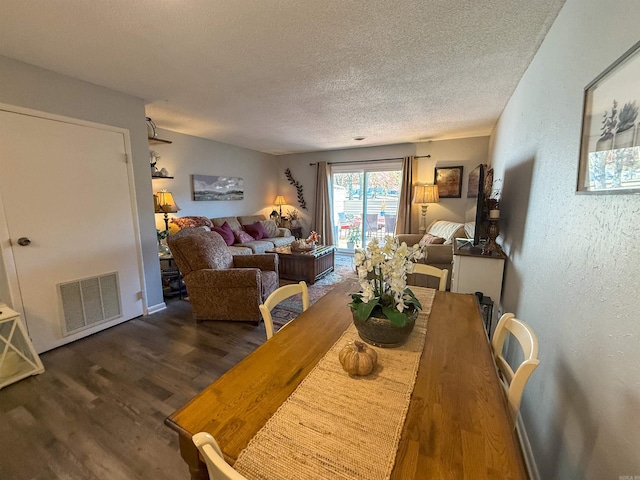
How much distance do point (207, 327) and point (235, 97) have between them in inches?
93.8

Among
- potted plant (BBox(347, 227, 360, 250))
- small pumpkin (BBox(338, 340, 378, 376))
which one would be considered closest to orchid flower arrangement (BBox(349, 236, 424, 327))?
small pumpkin (BBox(338, 340, 378, 376))

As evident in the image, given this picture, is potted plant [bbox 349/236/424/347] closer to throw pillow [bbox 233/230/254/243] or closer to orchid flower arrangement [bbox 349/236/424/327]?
orchid flower arrangement [bbox 349/236/424/327]

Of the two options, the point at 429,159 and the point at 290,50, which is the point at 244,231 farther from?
the point at 429,159

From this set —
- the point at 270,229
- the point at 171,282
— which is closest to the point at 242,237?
the point at 270,229

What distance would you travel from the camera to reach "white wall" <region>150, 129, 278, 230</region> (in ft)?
13.7

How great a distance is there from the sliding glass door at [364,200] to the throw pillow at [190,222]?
2858 mm

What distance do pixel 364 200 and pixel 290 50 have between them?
4.10 m

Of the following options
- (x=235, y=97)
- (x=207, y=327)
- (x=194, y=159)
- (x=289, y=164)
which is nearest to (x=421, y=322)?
(x=207, y=327)

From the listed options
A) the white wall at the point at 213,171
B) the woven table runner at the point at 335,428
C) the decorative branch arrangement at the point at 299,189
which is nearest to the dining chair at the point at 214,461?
the woven table runner at the point at 335,428

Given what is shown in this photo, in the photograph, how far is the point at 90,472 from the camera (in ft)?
4.18

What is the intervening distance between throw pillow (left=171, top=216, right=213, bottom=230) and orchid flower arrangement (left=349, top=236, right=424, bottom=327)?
3.73 meters

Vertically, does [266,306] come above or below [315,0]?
below

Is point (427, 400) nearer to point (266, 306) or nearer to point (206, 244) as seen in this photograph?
point (266, 306)

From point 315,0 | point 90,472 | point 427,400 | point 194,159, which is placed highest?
point 315,0
